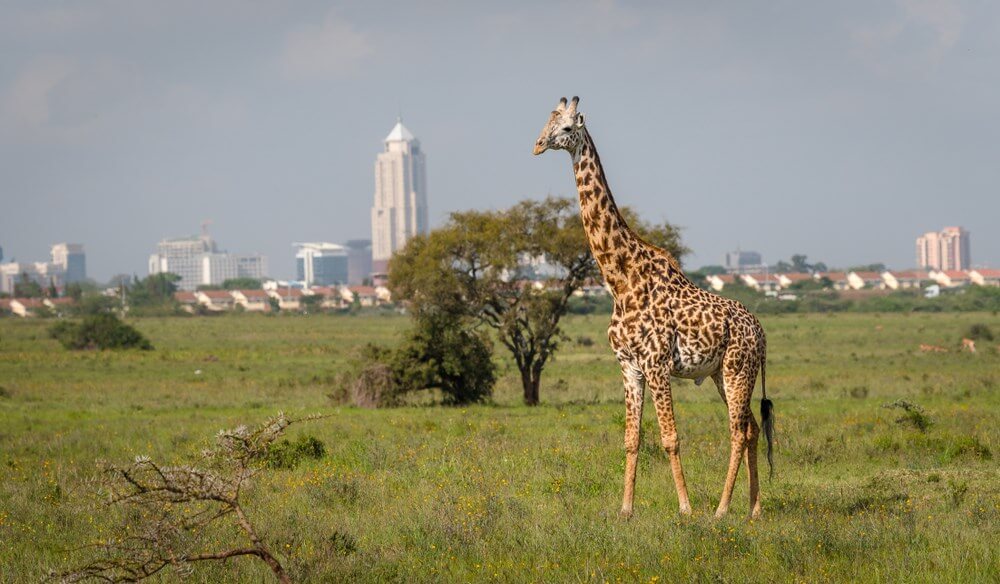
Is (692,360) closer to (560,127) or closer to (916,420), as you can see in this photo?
(560,127)

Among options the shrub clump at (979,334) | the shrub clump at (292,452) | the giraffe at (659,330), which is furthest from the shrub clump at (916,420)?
the shrub clump at (979,334)

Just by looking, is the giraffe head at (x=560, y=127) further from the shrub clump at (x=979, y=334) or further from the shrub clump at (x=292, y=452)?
the shrub clump at (x=979, y=334)

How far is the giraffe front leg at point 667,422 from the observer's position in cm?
1365

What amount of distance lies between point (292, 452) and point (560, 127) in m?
8.36

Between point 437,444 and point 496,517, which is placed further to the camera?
point 437,444

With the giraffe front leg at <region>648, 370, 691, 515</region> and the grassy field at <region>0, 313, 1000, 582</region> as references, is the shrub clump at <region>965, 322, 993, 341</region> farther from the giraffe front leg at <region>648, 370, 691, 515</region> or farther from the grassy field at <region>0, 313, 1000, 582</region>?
the giraffe front leg at <region>648, 370, 691, 515</region>

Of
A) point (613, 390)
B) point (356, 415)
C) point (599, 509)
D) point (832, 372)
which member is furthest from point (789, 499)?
point (832, 372)

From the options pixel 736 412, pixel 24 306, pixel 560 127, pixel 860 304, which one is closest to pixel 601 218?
pixel 560 127

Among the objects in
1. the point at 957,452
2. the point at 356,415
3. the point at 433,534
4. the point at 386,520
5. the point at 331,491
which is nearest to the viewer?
the point at 433,534

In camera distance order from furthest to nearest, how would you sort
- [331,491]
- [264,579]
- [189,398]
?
[189,398], [331,491], [264,579]

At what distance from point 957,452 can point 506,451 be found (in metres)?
6.94

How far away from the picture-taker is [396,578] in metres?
11.3

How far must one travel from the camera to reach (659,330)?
45.1 ft

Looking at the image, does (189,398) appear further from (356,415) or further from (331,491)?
(331,491)
